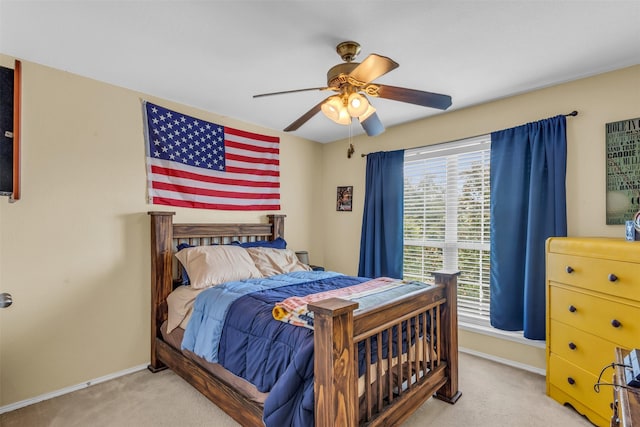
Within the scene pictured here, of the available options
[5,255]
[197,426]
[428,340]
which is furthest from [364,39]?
[5,255]

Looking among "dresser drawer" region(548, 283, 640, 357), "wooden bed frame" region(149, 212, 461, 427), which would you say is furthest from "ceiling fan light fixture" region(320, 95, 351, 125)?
"dresser drawer" region(548, 283, 640, 357)

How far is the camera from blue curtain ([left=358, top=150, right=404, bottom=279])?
3.66 metres

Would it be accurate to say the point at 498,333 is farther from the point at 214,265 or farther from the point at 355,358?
the point at 214,265

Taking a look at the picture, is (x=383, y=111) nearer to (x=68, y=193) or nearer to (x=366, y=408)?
(x=366, y=408)

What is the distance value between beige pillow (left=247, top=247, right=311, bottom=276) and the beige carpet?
3.74ft

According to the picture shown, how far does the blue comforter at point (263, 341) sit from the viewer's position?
1.50m

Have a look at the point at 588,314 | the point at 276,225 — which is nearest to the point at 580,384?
the point at 588,314

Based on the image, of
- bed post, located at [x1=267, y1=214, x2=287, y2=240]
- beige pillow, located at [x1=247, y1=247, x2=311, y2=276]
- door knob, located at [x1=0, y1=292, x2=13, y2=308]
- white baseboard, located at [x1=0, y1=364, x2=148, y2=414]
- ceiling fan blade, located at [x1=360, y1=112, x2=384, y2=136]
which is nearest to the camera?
door knob, located at [x1=0, y1=292, x2=13, y2=308]

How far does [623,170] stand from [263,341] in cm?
281

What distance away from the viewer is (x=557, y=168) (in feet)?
8.43

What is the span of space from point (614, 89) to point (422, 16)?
5.80 feet

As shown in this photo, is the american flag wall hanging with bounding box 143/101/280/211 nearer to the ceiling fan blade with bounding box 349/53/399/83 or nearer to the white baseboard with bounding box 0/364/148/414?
the white baseboard with bounding box 0/364/148/414

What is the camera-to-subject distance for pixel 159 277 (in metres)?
2.78

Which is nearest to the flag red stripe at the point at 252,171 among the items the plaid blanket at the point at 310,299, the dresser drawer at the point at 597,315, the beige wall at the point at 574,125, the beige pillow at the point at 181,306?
the beige pillow at the point at 181,306
